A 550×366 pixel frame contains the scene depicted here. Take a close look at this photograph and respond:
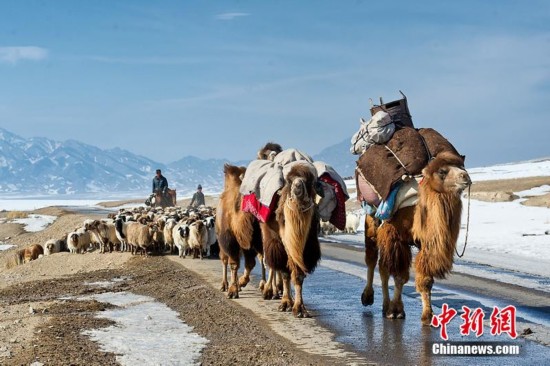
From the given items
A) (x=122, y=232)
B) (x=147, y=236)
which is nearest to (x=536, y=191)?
(x=122, y=232)

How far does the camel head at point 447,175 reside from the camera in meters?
8.62

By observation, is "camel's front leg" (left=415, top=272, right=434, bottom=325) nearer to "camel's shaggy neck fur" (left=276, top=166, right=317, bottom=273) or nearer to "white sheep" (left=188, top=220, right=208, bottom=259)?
"camel's shaggy neck fur" (left=276, top=166, right=317, bottom=273)

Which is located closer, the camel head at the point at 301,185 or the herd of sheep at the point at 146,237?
the camel head at the point at 301,185

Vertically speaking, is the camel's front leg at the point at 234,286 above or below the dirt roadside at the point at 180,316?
above

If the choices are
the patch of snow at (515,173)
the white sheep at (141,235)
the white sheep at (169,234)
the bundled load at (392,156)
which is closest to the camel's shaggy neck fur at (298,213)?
the bundled load at (392,156)

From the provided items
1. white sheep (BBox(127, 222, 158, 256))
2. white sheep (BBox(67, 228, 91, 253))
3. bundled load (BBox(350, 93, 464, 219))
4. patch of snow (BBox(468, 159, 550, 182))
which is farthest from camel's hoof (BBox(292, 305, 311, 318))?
patch of snow (BBox(468, 159, 550, 182))

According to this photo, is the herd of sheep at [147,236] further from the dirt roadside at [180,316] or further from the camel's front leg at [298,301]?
the camel's front leg at [298,301]

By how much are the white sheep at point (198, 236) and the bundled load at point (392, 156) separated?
10407mm

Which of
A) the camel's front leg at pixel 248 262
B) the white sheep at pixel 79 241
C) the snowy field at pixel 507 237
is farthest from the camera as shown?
the white sheep at pixel 79 241

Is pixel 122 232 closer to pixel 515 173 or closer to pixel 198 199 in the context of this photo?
pixel 198 199

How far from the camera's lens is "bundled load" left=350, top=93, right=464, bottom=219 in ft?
31.3

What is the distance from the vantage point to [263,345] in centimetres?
820

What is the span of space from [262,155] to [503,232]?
15788 mm

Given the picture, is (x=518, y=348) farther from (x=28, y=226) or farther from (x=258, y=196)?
(x=28, y=226)
